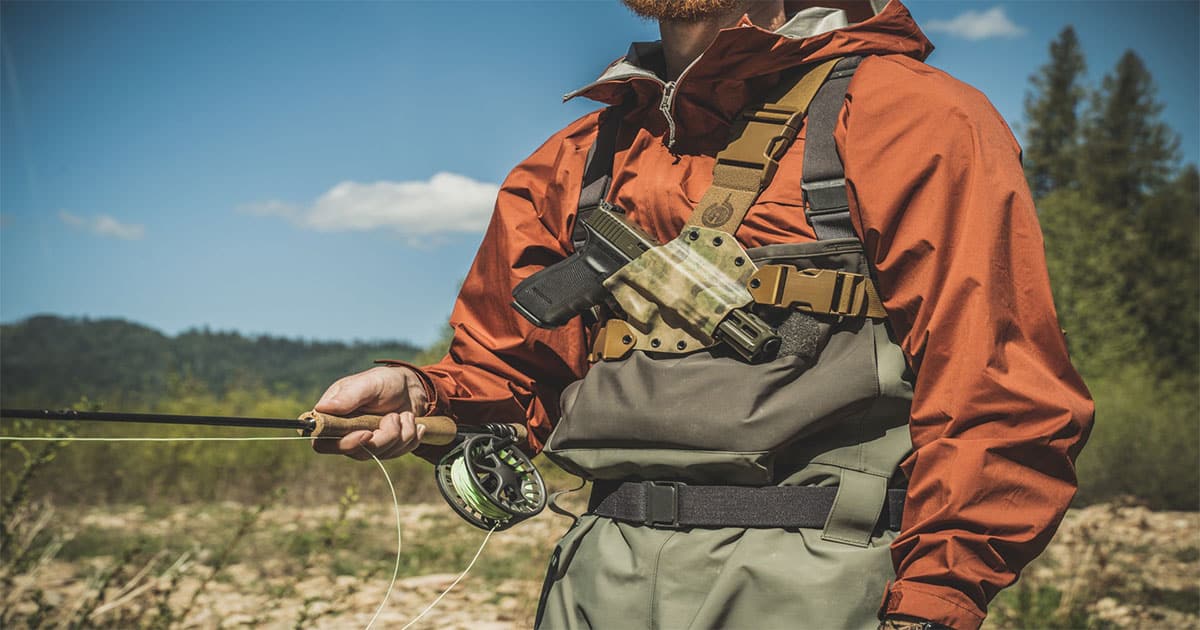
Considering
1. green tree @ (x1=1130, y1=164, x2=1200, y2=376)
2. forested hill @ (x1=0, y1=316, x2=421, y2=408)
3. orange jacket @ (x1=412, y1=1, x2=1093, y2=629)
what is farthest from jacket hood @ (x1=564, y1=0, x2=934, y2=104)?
green tree @ (x1=1130, y1=164, x2=1200, y2=376)

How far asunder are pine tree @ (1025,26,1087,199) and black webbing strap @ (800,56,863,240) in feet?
131

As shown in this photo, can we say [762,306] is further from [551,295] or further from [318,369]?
[318,369]

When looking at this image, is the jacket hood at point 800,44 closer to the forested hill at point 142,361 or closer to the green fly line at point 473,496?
the green fly line at point 473,496

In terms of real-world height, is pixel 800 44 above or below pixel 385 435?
above

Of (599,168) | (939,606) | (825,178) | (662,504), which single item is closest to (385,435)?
(662,504)

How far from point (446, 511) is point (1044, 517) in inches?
373

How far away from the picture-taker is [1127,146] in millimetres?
36062

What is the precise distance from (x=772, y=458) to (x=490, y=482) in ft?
2.65

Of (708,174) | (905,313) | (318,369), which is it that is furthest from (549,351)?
(318,369)

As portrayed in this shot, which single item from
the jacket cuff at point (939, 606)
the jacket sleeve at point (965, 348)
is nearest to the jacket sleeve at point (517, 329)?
the jacket sleeve at point (965, 348)

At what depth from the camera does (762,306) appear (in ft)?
6.88

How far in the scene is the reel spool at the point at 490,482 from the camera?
7.78 feet

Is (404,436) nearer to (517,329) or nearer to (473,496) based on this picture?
(473,496)

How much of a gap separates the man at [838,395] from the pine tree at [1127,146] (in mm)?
36827
